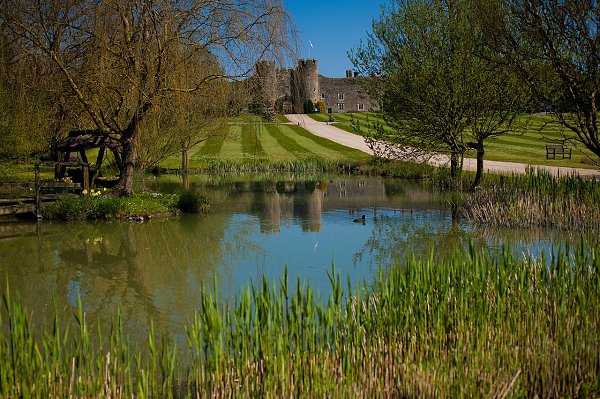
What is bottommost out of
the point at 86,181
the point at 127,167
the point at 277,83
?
the point at 86,181

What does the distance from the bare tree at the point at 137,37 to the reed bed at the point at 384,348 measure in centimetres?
1273

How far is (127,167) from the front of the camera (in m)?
22.2

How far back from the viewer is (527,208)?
56.1 ft

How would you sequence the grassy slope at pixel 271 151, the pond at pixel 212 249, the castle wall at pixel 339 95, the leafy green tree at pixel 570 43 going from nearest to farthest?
the pond at pixel 212 249 < the leafy green tree at pixel 570 43 < the grassy slope at pixel 271 151 < the castle wall at pixel 339 95

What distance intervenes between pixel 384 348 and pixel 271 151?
147 ft

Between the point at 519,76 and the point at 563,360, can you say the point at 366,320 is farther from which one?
the point at 519,76

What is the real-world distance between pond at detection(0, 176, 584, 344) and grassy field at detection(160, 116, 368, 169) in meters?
19.4

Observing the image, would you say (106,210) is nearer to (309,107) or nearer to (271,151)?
(271,151)

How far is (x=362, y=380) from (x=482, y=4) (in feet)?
49.3

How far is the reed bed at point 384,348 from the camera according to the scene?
17.5ft

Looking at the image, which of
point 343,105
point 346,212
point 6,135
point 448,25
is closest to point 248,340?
point 346,212

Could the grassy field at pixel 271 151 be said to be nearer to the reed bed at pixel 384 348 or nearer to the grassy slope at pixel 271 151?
the grassy slope at pixel 271 151

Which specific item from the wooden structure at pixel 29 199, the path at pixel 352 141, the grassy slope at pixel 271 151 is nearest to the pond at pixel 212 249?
the wooden structure at pixel 29 199

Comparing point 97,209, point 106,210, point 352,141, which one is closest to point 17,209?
point 97,209
